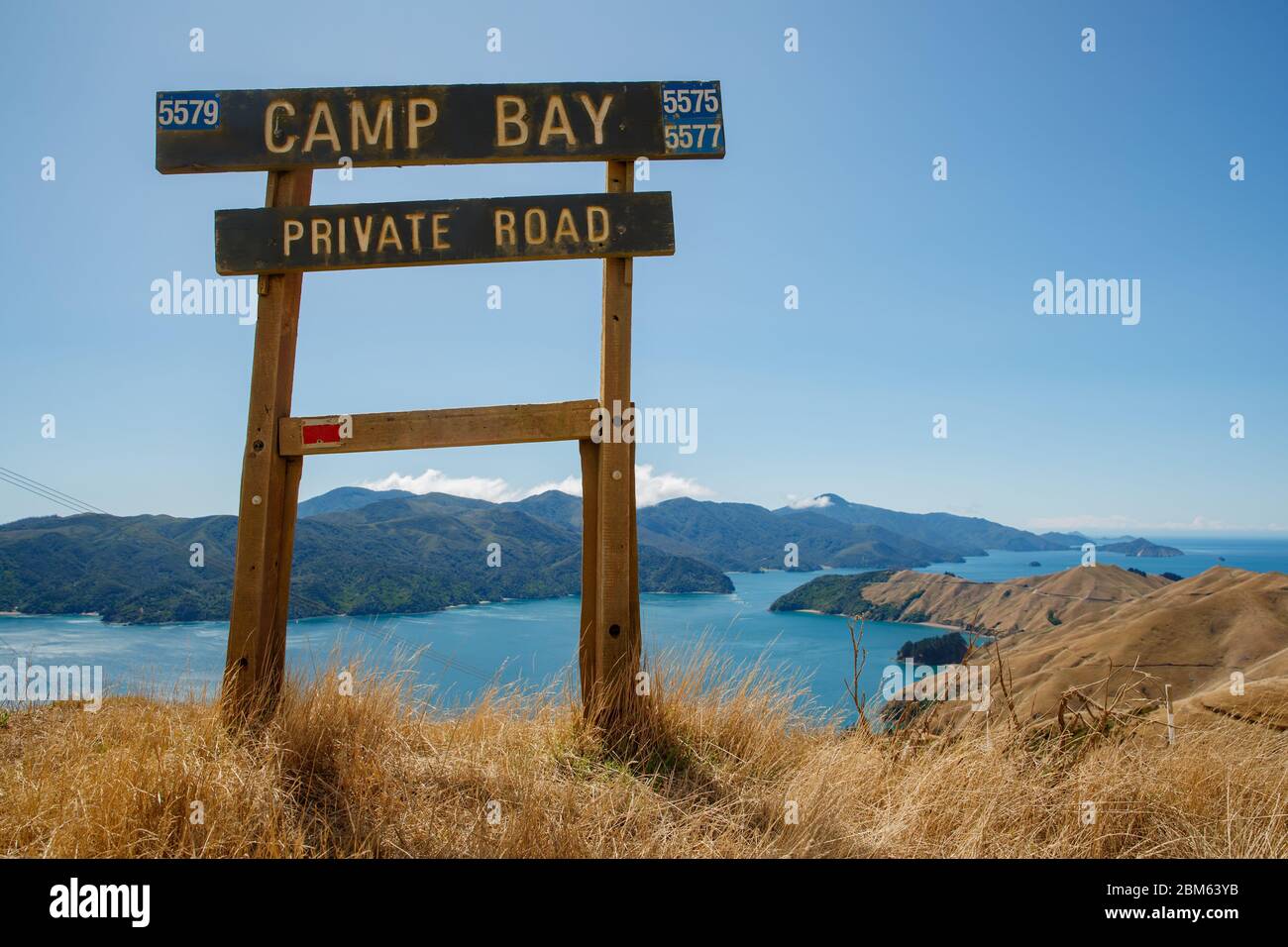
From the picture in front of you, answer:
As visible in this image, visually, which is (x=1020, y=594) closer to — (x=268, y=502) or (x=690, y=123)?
(x=690, y=123)

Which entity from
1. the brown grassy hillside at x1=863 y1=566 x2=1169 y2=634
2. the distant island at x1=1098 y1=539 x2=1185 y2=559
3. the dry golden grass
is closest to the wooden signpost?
the dry golden grass

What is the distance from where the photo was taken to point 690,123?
16.6 ft

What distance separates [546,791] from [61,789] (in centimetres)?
225

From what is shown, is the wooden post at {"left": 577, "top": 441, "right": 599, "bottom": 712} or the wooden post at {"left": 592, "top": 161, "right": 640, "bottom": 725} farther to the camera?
the wooden post at {"left": 577, "top": 441, "right": 599, "bottom": 712}

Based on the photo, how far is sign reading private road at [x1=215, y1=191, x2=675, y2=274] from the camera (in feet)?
16.2

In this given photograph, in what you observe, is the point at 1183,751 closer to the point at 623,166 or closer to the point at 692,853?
the point at 692,853

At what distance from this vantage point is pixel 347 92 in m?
5.05

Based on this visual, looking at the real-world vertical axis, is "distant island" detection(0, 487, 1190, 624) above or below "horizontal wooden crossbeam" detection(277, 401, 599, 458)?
below

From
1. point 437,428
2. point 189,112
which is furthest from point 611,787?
point 189,112

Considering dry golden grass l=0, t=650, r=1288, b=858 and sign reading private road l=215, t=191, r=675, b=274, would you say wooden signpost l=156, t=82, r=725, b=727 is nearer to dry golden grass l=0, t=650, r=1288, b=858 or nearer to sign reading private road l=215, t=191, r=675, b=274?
sign reading private road l=215, t=191, r=675, b=274

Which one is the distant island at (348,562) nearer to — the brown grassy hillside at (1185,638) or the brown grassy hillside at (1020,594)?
the brown grassy hillside at (1020,594)

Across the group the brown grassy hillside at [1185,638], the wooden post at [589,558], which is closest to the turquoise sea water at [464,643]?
the wooden post at [589,558]

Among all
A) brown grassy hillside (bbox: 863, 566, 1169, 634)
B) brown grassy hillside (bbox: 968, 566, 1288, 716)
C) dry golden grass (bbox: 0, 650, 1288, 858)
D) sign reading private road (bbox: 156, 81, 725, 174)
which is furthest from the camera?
brown grassy hillside (bbox: 863, 566, 1169, 634)
